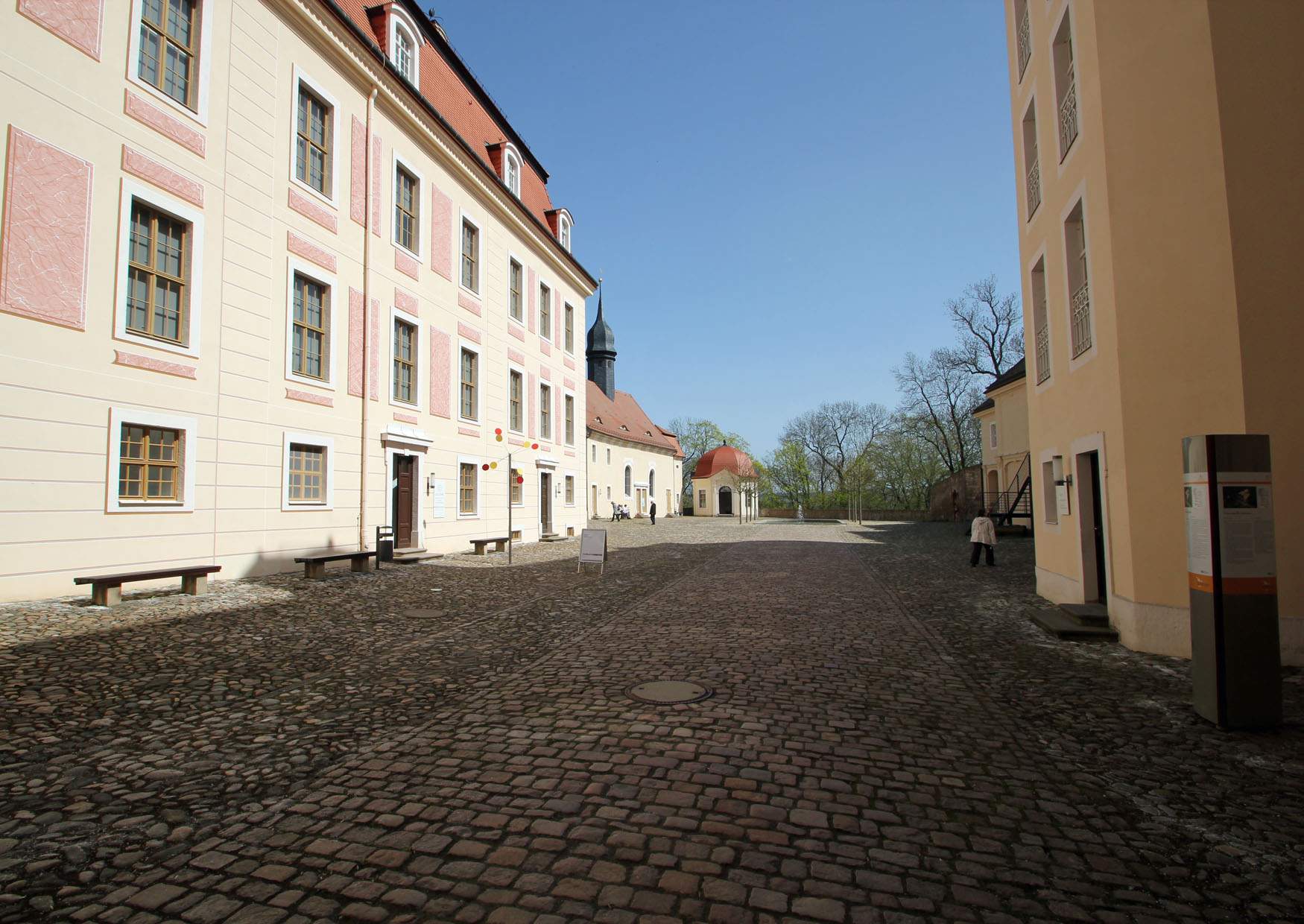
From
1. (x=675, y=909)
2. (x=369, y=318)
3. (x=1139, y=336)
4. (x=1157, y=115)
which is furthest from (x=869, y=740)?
(x=369, y=318)

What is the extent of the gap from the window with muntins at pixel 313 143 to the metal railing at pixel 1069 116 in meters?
14.6

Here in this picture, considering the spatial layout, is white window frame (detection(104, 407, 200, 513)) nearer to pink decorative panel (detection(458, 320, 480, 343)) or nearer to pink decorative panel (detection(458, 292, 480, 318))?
pink decorative panel (detection(458, 320, 480, 343))

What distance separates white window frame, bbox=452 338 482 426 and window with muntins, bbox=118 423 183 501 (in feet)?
31.5

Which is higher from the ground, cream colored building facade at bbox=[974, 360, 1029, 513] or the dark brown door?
cream colored building facade at bbox=[974, 360, 1029, 513]

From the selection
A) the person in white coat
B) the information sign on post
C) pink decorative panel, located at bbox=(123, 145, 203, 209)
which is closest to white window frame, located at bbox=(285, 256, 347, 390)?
pink decorative panel, located at bbox=(123, 145, 203, 209)

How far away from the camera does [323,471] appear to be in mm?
15719

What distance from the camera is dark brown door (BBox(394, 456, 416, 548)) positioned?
1836cm

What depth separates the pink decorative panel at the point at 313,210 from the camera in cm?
1487

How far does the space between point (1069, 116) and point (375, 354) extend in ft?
49.4

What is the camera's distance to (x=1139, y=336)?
778 centimetres

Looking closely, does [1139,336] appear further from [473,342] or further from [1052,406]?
[473,342]

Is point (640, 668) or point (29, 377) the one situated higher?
point (29, 377)

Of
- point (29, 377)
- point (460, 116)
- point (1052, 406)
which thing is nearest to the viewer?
point (29, 377)

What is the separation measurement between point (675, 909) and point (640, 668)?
13.2 ft
